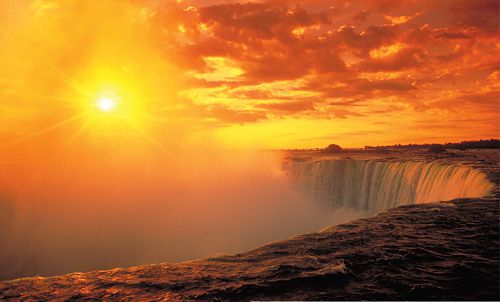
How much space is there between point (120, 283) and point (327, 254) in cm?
503

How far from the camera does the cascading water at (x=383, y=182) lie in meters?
20.7

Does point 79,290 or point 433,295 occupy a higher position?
point 433,295

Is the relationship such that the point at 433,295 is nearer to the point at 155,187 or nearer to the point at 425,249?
the point at 425,249

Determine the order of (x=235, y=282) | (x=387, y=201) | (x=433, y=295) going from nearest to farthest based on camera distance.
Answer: (x=433, y=295) < (x=235, y=282) < (x=387, y=201)

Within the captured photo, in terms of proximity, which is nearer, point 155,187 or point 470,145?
point 155,187

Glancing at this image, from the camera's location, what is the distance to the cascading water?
68.1ft

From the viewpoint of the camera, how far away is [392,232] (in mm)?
10258

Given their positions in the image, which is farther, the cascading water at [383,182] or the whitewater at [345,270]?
the cascading water at [383,182]

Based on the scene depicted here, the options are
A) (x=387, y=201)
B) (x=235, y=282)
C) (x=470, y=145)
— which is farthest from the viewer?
(x=470, y=145)

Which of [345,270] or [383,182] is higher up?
[345,270]

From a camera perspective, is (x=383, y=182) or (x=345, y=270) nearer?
(x=345, y=270)

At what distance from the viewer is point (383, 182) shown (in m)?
31.6

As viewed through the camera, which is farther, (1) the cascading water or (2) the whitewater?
(1) the cascading water

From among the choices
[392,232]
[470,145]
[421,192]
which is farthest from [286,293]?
[470,145]
